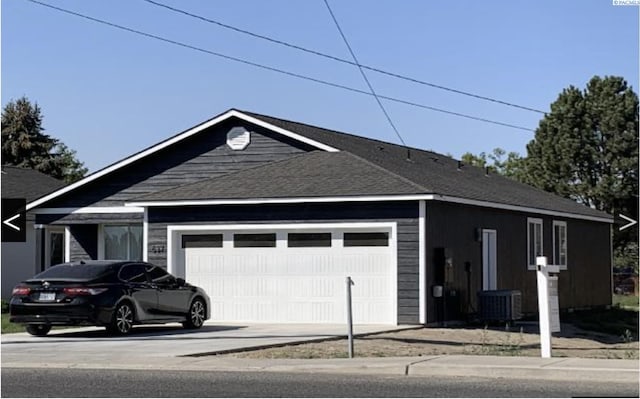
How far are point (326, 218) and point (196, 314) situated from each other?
3.84 metres

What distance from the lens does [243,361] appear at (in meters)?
16.5

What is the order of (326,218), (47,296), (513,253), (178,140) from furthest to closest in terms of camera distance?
(513,253)
(178,140)
(326,218)
(47,296)

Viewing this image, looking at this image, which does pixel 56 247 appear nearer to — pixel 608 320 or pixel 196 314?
pixel 196 314

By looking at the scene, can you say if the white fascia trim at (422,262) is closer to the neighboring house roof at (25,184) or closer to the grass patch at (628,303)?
the grass patch at (628,303)

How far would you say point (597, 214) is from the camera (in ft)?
122

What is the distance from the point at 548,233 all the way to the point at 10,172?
67.9 ft

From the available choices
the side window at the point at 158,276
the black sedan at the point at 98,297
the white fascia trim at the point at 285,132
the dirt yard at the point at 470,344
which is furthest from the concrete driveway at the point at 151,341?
the white fascia trim at the point at 285,132

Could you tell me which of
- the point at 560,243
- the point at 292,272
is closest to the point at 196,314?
the point at 292,272

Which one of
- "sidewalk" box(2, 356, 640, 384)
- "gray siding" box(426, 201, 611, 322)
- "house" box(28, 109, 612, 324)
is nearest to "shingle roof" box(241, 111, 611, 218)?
"house" box(28, 109, 612, 324)

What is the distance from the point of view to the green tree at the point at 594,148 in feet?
193

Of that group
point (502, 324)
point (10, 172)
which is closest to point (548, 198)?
point (502, 324)

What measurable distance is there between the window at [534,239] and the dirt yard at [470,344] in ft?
13.4

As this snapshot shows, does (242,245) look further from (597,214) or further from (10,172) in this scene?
(10,172)

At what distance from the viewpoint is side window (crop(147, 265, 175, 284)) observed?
22312 millimetres
